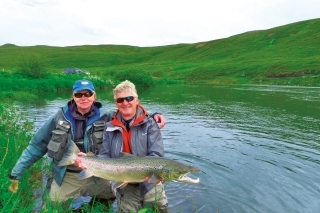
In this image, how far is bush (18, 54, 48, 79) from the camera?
40.0m

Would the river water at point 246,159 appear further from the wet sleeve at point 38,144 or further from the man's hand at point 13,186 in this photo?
the man's hand at point 13,186

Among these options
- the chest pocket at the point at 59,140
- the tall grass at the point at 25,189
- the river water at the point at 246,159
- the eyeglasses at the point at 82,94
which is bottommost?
the river water at the point at 246,159

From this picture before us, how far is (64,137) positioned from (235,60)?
3479 inches

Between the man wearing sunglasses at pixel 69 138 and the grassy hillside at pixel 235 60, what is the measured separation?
172ft

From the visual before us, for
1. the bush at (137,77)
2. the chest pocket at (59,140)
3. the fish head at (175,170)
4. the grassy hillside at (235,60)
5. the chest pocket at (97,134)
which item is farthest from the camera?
the grassy hillside at (235,60)

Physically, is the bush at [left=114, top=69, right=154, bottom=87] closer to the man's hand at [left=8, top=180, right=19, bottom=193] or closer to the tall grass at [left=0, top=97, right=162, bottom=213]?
the tall grass at [left=0, top=97, right=162, bottom=213]

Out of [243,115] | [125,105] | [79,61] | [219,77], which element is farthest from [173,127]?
[79,61]

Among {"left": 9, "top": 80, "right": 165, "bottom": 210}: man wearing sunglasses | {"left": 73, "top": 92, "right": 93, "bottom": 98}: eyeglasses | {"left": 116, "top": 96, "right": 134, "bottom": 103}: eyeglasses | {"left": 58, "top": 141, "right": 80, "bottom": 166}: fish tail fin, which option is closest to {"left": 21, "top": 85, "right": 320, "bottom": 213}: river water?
{"left": 9, "top": 80, "right": 165, "bottom": 210}: man wearing sunglasses

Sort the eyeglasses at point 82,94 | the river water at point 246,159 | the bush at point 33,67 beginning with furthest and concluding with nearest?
the bush at point 33,67 < the river water at point 246,159 < the eyeglasses at point 82,94

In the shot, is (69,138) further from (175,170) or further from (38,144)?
(175,170)

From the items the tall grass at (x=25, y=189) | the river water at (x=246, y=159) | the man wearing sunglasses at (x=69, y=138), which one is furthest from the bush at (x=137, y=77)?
the man wearing sunglasses at (x=69, y=138)

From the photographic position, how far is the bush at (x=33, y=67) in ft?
131

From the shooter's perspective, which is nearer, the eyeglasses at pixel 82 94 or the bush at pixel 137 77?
the eyeglasses at pixel 82 94

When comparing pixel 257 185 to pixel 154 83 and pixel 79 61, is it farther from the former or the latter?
pixel 79 61
